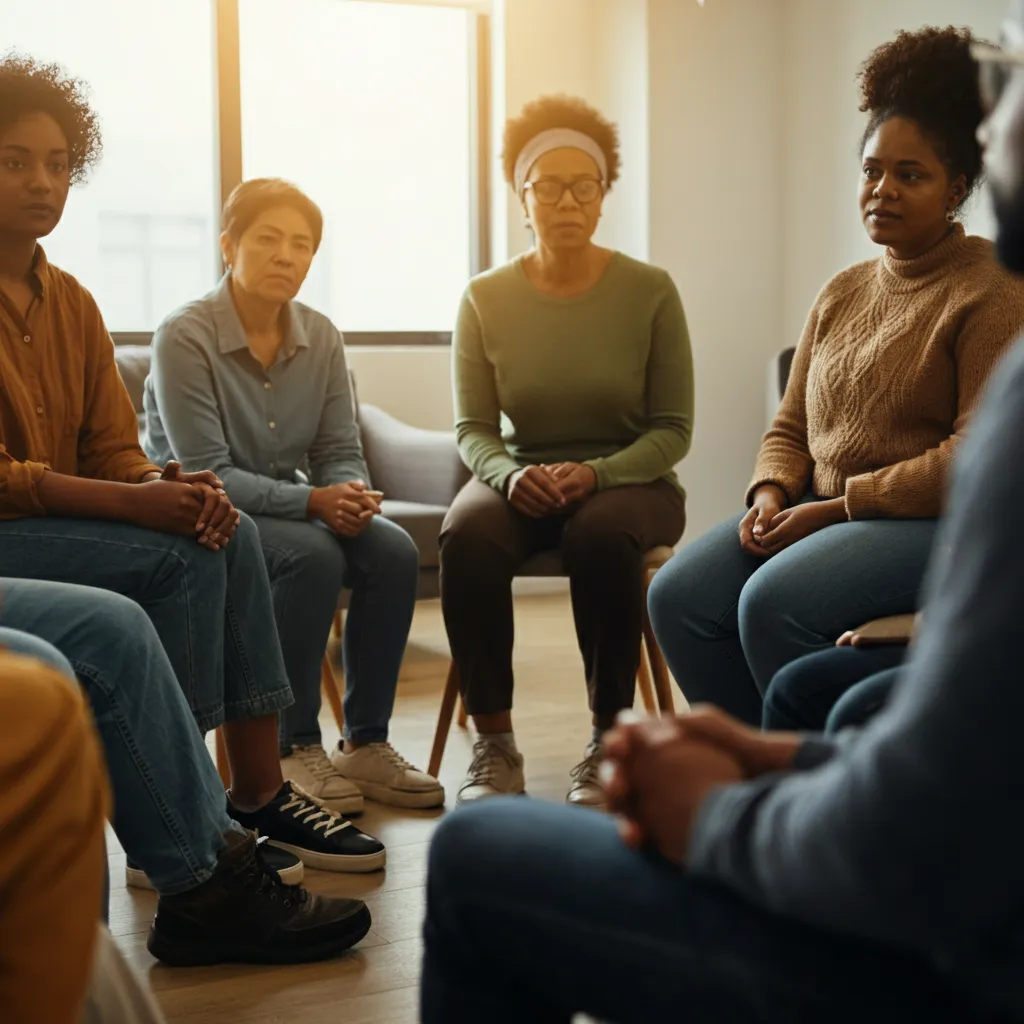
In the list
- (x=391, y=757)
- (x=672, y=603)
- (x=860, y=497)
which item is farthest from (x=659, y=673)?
(x=860, y=497)

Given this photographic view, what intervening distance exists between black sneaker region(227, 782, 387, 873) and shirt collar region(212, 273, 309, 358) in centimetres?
92

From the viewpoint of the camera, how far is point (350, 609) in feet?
8.36

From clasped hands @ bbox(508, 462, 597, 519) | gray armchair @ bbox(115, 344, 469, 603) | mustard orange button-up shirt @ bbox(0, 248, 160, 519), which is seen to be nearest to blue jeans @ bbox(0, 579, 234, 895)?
mustard orange button-up shirt @ bbox(0, 248, 160, 519)

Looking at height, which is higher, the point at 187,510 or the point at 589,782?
the point at 187,510

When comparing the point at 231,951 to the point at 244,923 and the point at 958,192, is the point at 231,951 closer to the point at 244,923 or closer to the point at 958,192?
the point at 244,923

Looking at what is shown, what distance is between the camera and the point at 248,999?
5.29 ft

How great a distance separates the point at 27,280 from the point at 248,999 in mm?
1119

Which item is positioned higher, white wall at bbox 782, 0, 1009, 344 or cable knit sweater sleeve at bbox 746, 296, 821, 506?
white wall at bbox 782, 0, 1009, 344

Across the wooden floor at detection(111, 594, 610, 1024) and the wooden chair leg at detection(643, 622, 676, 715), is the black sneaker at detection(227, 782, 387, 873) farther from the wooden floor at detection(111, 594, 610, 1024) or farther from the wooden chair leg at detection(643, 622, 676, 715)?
the wooden chair leg at detection(643, 622, 676, 715)

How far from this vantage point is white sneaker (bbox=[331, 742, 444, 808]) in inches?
95.1

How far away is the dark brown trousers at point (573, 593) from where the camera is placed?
2400 mm

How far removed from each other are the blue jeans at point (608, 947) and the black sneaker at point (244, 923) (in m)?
0.91

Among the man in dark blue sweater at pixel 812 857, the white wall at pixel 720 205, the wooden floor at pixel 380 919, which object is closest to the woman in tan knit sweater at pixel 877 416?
the wooden floor at pixel 380 919

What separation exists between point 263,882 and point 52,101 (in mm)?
1211
